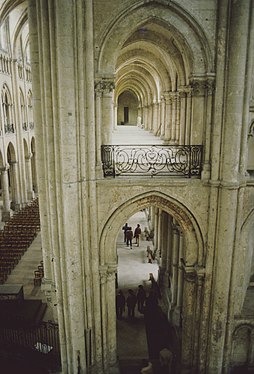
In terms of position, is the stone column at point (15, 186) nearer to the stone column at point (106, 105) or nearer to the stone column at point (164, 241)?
the stone column at point (164, 241)

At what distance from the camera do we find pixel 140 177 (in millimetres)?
8438

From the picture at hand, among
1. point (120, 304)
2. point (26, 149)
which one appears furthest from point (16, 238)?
point (26, 149)

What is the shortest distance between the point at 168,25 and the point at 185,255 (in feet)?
20.1

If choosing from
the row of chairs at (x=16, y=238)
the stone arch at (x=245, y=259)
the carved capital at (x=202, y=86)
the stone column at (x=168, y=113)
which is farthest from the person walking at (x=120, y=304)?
the carved capital at (x=202, y=86)

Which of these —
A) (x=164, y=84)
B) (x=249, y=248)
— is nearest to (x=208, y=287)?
(x=249, y=248)

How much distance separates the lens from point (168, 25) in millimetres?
7996

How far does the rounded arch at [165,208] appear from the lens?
28.2 ft

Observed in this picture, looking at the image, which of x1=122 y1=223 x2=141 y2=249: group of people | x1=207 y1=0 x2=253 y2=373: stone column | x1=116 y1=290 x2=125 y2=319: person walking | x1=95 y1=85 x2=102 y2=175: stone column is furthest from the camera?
x1=122 y1=223 x2=141 y2=249: group of people

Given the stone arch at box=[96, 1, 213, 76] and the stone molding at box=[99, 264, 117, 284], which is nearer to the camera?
the stone arch at box=[96, 1, 213, 76]

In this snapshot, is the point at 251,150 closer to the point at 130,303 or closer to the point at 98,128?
the point at 98,128

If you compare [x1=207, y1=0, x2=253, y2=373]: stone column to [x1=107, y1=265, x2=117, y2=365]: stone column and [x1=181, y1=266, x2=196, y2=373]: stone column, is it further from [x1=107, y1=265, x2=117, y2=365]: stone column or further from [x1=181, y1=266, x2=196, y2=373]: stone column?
[x1=107, y1=265, x2=117, y2=365]: stone column

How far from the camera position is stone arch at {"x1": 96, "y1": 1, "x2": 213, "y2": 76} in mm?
7793

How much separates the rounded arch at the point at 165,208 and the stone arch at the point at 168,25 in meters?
3.41

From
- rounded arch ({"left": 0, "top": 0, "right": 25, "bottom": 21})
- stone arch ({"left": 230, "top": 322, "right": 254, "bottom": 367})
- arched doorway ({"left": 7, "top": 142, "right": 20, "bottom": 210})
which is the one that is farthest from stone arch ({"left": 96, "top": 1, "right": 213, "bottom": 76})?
arched doorway ({"left": 7, "top": 142, "right": 20, "bottom": 210})
